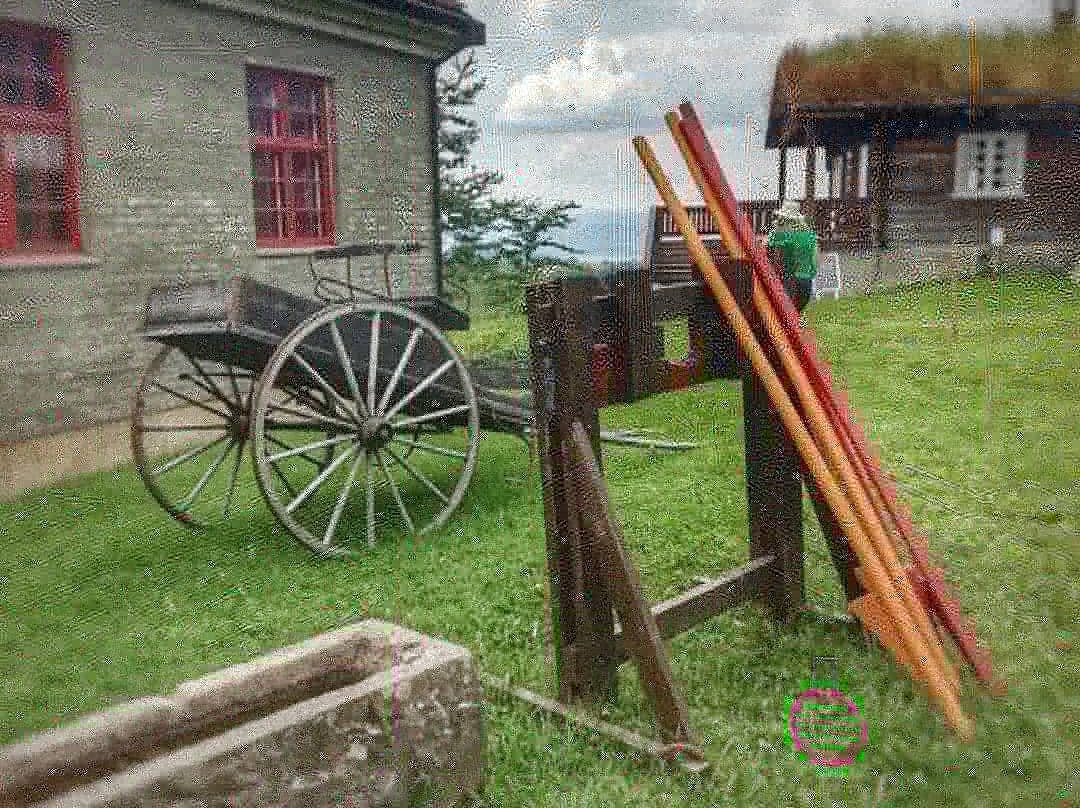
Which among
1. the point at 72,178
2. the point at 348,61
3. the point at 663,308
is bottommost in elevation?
the point at 663,308

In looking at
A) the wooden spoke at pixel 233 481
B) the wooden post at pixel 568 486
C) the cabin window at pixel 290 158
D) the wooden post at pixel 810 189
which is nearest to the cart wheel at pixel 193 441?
the wooden spoke at pixel 233 481

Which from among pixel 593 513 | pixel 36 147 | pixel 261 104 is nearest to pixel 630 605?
pixel 593 513

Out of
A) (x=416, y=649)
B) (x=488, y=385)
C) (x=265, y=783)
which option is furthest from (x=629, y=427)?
(x=265, y=783)

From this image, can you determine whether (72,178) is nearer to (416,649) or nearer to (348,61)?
(348,61)

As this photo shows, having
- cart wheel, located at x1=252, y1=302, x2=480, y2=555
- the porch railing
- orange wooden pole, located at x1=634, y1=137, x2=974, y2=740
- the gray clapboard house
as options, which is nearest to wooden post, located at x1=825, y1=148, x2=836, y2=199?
the porch railing

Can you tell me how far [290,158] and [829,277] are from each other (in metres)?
10.3

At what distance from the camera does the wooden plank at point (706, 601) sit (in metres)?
3.14

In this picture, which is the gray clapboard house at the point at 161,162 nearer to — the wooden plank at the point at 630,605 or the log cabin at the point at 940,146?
the wooden plank at the point at 630,605

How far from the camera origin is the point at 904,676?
10.3 ft

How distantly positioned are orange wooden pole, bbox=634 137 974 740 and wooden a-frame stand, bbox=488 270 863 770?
157mm

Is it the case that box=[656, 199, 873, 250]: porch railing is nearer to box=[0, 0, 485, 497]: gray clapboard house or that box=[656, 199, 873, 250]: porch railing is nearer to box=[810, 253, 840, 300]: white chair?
box=[810, 253, 840, 300]: white chair

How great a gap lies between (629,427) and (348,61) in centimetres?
439

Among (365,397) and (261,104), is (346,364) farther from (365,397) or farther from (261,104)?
(261,104)

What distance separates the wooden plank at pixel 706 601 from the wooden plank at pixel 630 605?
Result: 15cm
